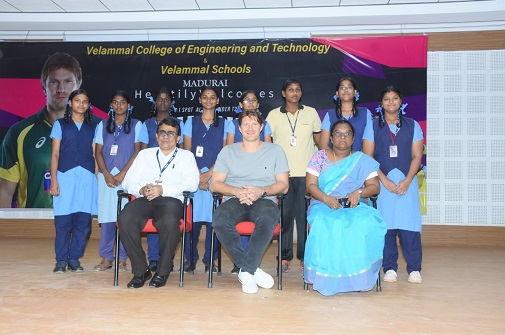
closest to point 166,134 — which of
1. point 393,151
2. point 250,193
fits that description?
point 250,193

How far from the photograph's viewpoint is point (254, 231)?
11.6 ft

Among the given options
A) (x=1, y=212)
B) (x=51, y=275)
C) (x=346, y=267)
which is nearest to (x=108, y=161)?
(x=51, y=275)

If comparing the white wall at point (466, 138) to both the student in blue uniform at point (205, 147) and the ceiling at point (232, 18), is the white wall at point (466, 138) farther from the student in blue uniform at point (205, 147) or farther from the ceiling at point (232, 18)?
the student in blue uniform at point (205, 147)

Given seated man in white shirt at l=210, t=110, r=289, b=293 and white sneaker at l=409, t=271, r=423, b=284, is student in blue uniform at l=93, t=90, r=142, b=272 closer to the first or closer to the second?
seated man in white shirt at l=210, t=110, r=289, b=293

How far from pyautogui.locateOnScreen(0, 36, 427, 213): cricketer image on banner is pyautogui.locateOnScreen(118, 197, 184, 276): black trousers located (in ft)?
9.39

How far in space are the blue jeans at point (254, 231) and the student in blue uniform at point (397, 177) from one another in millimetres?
923

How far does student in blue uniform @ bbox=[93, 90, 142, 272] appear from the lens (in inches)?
169

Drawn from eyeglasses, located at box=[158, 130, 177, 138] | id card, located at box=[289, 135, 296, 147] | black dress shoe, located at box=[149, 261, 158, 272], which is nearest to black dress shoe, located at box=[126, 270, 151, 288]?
black dress shoe, located at box=[149, 261, 158, 272]

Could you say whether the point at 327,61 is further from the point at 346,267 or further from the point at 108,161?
the point at 346,267

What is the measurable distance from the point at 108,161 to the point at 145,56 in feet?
7.81

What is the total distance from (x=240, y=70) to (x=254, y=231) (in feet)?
10.4

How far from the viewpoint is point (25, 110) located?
6535mm

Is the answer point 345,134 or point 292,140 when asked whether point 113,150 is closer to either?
point 292,140

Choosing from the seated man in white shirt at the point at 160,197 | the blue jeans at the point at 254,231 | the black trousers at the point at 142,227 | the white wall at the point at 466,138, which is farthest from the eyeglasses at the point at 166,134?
the white wall at the point at 466,138
